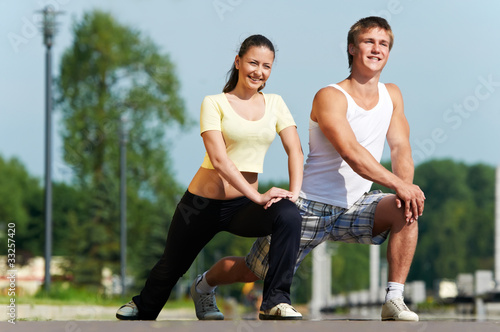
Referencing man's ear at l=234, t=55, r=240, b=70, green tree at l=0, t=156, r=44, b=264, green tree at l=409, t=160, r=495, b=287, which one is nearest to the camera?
man's ear at l=234, t=55, r=240, b=70

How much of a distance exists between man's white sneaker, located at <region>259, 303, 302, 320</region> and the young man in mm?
528

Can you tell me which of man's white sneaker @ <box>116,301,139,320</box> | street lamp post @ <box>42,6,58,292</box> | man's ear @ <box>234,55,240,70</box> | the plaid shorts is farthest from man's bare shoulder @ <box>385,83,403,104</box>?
street lamp post @ <box>42,6,58,292</box>

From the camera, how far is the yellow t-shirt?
5.73 meters

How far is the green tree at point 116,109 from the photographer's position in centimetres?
4350

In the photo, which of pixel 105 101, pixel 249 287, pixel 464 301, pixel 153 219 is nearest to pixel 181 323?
pixel 464 301

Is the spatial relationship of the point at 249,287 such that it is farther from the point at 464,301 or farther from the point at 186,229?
the point at 186,229

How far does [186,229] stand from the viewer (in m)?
5.87

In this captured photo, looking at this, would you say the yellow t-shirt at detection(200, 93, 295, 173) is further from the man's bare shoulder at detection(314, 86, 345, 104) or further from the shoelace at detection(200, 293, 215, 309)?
the shoelace at detection(200, 293, 215, 309)

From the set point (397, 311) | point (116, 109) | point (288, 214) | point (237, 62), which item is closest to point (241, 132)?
point (237, 62)

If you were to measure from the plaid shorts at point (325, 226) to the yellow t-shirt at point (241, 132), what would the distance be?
0.49m

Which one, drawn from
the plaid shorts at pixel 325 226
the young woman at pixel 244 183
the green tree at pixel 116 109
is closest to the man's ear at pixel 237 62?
the young woman at pixel 244 183

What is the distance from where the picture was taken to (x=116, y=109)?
44125 millimetres

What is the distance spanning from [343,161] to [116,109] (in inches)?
1525

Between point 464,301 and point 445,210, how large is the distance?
301 feet
